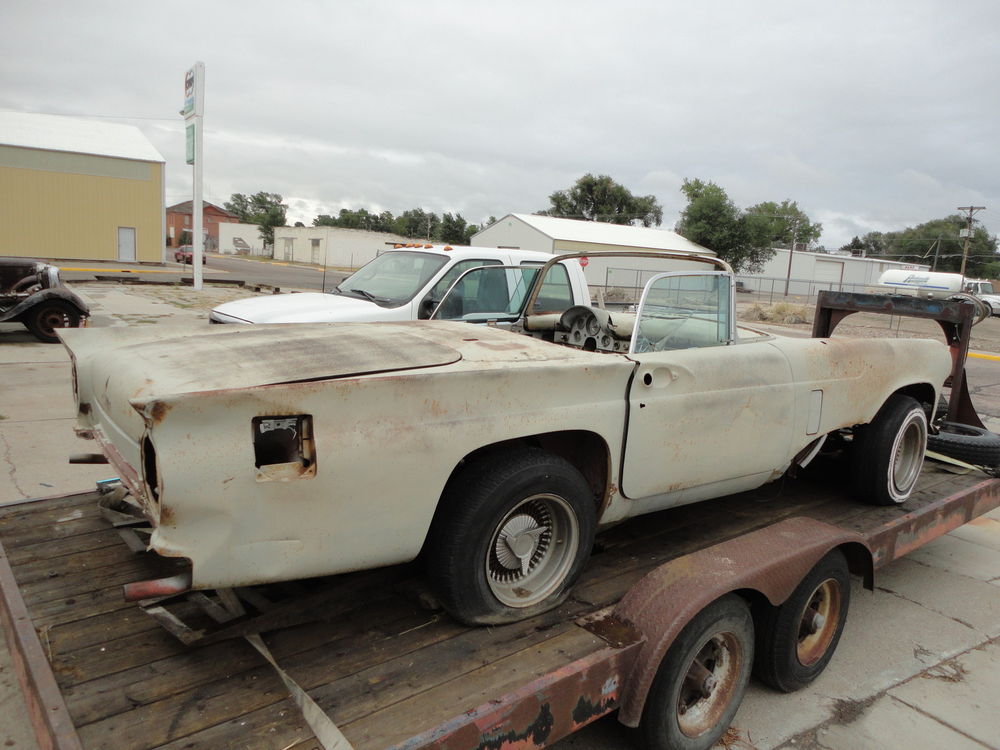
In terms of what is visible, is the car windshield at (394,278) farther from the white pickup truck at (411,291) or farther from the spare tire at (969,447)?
the spare tire at (969,447)

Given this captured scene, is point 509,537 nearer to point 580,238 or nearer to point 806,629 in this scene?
point 806,629

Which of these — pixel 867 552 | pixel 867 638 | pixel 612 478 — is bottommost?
pixel 867 638

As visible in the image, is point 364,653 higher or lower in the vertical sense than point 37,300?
lower

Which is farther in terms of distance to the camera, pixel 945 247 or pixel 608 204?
pixel 945 247

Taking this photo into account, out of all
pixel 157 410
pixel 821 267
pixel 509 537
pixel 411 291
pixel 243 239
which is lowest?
pixel 509 537

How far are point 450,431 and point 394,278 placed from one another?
539 centimetres

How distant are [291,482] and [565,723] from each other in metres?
1.13

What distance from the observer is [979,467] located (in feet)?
16.0

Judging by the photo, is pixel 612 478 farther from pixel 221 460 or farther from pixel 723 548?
pixel 221 460

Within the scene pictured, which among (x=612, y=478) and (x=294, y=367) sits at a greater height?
(x=294, y=367)

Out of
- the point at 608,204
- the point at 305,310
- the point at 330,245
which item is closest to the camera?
the point at 305,310

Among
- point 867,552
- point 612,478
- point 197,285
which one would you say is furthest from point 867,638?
point 197,285

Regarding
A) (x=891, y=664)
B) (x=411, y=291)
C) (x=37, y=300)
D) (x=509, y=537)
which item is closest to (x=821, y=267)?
(x=411, y=291)

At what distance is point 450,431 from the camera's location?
2256 millimetres
